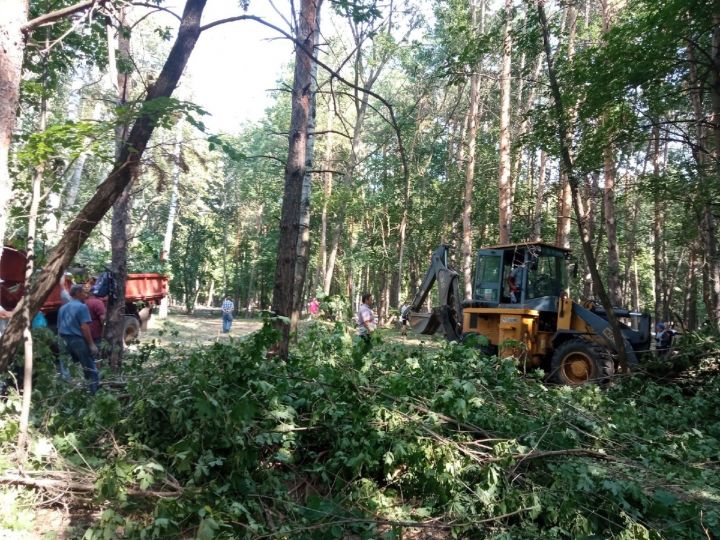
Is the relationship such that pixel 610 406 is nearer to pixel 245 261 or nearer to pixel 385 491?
pixel 385 491

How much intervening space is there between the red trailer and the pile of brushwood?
4723 millimetres

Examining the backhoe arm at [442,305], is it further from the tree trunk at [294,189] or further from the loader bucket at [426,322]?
the tree trunk at [294,189]

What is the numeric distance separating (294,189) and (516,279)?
5.87 m

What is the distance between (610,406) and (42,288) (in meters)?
7.22

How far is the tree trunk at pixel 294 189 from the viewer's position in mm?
6047

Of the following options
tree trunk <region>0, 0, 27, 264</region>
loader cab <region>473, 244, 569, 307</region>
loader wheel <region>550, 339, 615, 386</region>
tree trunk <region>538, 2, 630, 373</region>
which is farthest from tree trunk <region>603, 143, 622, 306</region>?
tree trunk <region>0, 0, 27, 264</region>

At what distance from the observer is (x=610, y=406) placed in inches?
280

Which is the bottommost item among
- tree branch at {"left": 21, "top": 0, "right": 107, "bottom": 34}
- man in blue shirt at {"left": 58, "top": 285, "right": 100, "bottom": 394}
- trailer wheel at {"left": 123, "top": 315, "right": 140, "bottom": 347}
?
trailer wheel at {"left": 123, "top": 315, "right": 140, "bottom": 347}

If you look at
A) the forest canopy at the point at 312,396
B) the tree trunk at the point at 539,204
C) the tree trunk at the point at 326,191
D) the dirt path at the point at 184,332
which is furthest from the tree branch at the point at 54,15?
the tree trunk at the point at 326,191

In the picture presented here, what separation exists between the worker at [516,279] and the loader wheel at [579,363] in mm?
1339

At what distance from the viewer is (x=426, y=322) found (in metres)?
11.3

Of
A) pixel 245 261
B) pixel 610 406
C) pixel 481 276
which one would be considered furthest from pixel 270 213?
pixel 610 406

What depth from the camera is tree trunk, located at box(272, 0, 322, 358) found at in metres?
6.05

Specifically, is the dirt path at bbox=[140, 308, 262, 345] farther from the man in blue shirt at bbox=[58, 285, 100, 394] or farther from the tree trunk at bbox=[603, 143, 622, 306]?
the tree trunk at bbox=[603, 143, 622, 306]
